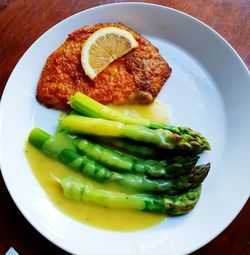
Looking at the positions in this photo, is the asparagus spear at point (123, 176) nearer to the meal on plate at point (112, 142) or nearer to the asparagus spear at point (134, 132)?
the meal on plate at point (112, 142)

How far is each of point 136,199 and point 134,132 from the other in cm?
34

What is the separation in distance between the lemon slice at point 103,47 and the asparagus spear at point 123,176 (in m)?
0.45

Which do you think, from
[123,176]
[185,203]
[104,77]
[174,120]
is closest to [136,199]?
[123,176]

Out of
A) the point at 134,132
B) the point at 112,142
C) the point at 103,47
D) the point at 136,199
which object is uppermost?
the point at 103,47

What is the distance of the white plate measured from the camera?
220 cm

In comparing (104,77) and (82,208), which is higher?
(104,77)

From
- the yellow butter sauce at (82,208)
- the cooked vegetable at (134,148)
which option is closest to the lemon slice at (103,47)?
the cooked vegetable at (134,148)

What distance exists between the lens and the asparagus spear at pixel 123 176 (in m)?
2.29

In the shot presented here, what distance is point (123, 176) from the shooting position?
91.1 inches

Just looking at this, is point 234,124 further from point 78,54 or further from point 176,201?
Result: point 78,54

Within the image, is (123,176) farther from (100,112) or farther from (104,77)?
(104,77)

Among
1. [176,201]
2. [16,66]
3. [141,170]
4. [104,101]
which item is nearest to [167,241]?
[176,201]

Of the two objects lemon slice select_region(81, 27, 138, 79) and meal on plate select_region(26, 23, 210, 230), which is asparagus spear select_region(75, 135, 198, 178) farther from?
lemon slice select_region(81, 27, 138, 79)

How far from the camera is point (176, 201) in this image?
2.26 m
